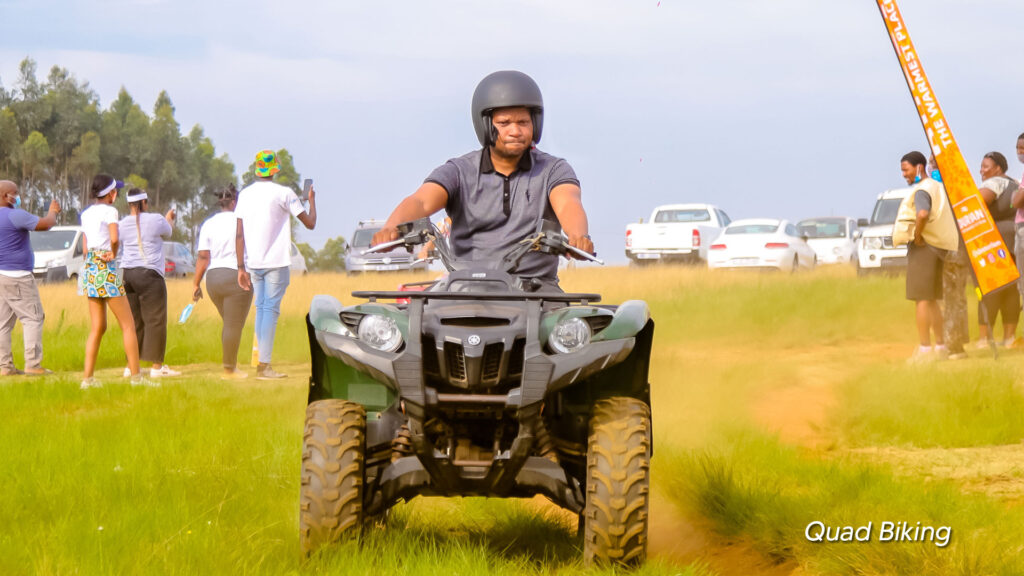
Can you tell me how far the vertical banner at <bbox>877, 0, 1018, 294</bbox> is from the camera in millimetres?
12594

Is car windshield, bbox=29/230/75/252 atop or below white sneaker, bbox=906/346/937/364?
atop

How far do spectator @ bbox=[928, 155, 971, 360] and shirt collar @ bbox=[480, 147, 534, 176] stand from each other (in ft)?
26.0

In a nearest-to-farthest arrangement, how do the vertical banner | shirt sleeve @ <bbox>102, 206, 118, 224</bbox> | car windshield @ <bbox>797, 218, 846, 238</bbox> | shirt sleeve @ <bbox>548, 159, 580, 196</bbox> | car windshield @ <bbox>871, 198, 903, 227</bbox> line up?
1. shirt sleeve @ <bbox>548, 159, 580, 196</bbox>
2. shirt sleeve @ <bbox>102, 206, 118, 224</bbox>
3. the vertical banner
4. car windshield @ <bbox>871, 198, 903, 227</bbox>
5. car windshield @ <bbox>797, 218, 846, 238</bbox>

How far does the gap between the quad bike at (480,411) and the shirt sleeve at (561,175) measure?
62cm

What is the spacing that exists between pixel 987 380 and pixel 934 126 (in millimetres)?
3710

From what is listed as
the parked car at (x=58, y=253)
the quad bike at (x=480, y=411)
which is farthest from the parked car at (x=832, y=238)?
the quad bike at (x=480, y=411)

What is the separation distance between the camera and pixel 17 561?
5.00 meters

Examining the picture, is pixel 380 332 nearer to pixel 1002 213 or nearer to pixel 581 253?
pixel 581 253

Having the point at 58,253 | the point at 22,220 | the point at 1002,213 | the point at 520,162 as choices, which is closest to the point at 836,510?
the point at 520,162

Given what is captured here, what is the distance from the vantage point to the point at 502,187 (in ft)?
19.5

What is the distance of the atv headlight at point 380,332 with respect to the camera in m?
5.02

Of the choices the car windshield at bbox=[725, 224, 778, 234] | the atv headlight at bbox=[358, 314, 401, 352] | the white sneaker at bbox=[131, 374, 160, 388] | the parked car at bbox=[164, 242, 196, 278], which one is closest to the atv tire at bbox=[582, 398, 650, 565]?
the atv headlight at bbox=[358, 314, 401, 352]

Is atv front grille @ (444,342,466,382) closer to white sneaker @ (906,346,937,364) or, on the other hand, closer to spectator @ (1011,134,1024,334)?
white sneaker @ (906,346,937,364)

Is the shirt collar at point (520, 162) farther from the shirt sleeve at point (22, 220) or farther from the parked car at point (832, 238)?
the parked car at point (832, 238)
